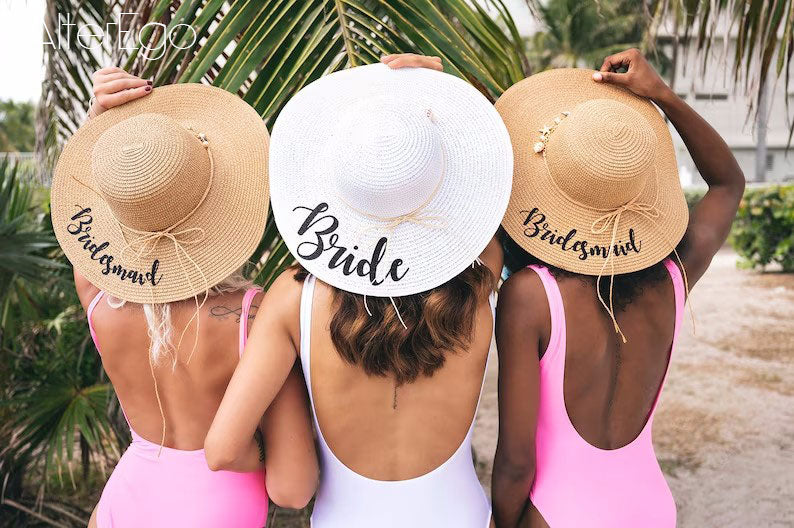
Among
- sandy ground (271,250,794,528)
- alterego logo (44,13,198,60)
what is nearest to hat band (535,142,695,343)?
alterego logo (44,13,198,60)

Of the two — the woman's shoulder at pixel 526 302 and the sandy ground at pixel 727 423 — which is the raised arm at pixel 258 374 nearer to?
the woman's shoulder at pixel 526 302

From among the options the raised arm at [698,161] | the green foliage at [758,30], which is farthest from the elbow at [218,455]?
the green foliage at [758,30]

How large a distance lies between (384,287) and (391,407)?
29 cm

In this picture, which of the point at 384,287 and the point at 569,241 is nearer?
the point at 384,287

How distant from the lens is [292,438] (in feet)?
5.01

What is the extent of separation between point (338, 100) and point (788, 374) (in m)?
6.13

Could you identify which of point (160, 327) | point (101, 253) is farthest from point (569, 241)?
point (101, 253)

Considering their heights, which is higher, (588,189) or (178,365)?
(588,189)

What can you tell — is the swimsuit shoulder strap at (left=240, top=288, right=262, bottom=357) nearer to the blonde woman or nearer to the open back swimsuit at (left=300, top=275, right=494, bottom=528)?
the blonde woman

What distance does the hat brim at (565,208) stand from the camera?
1.59 m

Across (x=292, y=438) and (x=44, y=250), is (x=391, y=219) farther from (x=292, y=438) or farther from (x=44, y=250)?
(x=44, y=250)

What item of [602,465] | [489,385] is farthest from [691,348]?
[602,465]

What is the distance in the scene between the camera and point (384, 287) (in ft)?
4.50

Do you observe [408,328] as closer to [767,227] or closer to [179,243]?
[179,243]
